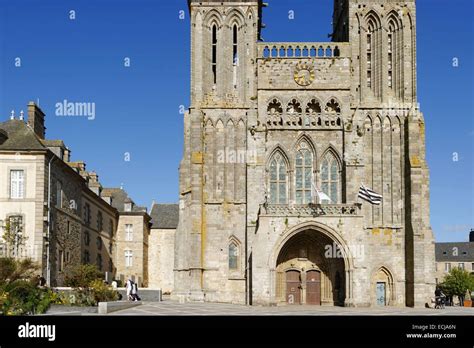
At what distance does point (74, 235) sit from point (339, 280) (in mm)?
17167

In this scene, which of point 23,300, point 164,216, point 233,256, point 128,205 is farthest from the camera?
point 164,216

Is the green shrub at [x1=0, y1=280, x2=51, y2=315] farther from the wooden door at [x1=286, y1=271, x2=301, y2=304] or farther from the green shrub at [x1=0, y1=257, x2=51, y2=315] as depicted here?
the wooden door at [x1=286, y1=271, x2=301, y2=304]

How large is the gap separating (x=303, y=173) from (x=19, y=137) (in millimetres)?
15924

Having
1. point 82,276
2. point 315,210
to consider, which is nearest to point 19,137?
point 82,276

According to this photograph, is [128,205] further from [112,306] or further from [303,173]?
[112,306]

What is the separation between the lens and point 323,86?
4353 centimetres

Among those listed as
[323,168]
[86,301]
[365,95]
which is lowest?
[86,301]

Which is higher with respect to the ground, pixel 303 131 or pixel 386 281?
pixel 303 131

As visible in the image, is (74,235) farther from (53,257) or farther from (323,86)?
(323,86)

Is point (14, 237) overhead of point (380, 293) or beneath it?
overhead

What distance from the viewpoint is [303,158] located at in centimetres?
4328

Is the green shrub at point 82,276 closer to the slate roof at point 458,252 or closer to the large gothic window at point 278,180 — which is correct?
the large gothic window at point 278,180
